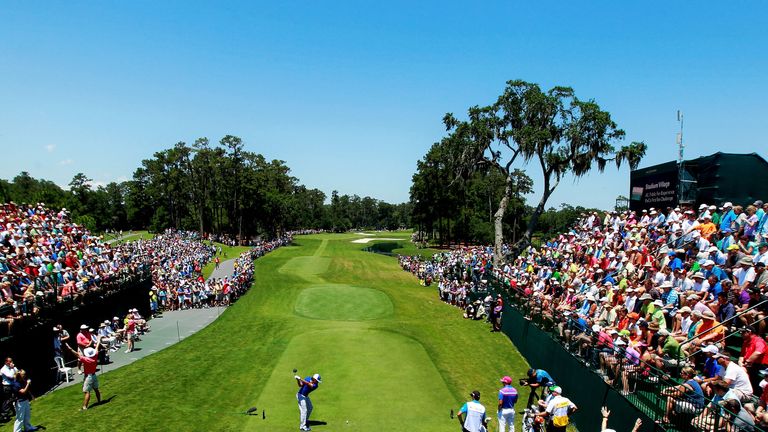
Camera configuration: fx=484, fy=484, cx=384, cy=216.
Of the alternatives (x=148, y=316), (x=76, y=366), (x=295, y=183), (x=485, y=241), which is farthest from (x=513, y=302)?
(x=295, y=183)

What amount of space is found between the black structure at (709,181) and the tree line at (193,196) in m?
70.7

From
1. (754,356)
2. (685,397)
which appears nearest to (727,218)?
(754,356)

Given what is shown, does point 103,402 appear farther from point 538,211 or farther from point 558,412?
point 538,211

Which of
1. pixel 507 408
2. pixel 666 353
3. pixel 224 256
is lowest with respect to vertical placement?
pixel 507 408

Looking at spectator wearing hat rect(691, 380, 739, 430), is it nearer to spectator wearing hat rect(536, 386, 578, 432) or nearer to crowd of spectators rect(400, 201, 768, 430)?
crowd of spectators rect(400, 201, 768, 430)

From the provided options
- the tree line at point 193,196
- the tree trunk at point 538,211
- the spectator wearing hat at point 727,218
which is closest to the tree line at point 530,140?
the tree trunk at point 538,211

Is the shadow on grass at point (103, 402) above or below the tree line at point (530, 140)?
below

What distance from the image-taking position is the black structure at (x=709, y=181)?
18625 millimetres

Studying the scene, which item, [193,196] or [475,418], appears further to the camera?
[193,196]

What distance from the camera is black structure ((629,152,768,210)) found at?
61.1 ft

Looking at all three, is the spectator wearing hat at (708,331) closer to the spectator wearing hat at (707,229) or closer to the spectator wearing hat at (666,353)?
the spectator wearing hat at (666,353)

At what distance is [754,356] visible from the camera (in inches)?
370

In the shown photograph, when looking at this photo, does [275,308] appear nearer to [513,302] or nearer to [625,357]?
[513,302]

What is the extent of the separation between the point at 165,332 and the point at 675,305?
77.1 ft
